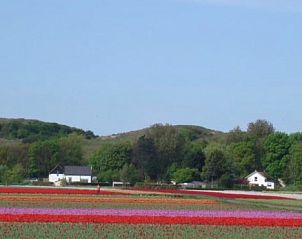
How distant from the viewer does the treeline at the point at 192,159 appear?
125950mm

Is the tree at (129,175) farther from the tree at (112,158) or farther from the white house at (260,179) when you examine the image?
the white house at (260,179)

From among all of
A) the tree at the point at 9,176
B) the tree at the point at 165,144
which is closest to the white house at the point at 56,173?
the tree at the point at 165,144

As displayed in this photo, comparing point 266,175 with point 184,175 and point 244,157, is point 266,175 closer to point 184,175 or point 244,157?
point 244,157

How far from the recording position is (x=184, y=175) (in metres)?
123

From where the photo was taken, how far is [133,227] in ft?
91.8

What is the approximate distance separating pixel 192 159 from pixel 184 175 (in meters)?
11.6

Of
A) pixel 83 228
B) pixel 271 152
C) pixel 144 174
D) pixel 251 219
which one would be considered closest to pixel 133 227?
pixel 83 228

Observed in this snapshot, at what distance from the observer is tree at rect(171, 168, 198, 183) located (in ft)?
402

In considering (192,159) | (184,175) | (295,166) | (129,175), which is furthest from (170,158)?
(295,166)

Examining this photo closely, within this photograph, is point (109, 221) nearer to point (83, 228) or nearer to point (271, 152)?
point (83, 228)

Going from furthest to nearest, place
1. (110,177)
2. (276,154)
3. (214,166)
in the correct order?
(276,154) → (214,166) → (110,177)

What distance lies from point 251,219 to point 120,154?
10979cm

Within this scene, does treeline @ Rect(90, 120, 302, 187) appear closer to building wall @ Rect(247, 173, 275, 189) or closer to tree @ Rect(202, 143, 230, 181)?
tree @ Rect(202, 143, 230, 181)

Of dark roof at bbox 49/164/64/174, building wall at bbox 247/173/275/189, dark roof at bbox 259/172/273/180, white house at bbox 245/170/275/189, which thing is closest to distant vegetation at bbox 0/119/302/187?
dark roof at bbox 259/172/273/180
